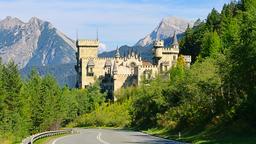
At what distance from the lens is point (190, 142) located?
41.9 metres

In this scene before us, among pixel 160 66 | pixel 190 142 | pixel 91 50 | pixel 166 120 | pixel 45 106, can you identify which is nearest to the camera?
pixel 190 142

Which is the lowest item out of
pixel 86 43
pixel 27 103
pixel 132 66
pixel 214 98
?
pixel 27 103

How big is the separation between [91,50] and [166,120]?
12173cm

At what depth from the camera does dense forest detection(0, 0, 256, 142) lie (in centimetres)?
4241

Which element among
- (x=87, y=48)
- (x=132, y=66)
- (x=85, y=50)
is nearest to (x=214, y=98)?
(x=132, y=66)

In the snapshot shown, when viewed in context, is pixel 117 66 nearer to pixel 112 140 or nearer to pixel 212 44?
pixel 212 44

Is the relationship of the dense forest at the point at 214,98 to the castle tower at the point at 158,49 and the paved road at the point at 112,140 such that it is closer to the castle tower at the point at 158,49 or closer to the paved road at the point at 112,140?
the paved road at the point at 112,140

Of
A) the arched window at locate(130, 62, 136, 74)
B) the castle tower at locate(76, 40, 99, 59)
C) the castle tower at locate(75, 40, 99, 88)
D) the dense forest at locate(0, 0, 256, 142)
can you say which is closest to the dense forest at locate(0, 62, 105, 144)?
the dense forest at locate(0, 0, 256, 142)

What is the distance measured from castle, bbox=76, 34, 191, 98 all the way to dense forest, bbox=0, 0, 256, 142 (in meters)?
6.19

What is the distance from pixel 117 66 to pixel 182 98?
10672 cm

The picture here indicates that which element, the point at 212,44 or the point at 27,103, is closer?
the point at 27,103

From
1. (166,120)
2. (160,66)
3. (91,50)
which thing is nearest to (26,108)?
(166,120)

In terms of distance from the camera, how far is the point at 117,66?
552ft

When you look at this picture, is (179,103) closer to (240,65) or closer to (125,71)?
(240,65)
